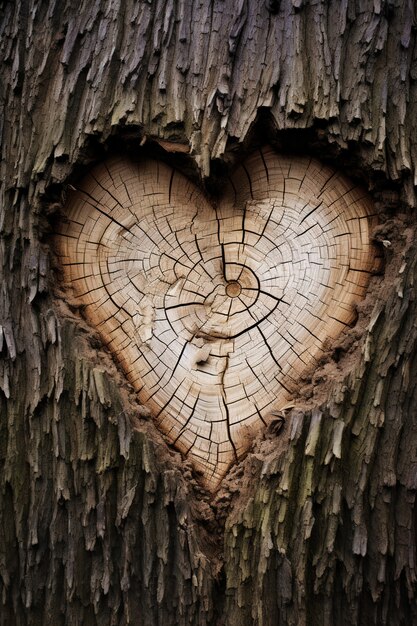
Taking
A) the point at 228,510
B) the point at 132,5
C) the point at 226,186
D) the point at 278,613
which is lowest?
the point at 278,613

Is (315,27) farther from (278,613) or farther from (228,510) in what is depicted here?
(278,613)

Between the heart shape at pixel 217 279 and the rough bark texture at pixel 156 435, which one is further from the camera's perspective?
the heart shape at pixel 217 279

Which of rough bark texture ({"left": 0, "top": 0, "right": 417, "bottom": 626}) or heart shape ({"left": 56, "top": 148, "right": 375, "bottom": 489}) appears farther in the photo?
heart shape ({"left": 56, "top": 148, "right": 375, "bottom": 489})

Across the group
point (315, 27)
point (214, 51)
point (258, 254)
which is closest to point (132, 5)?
point (214, 51)

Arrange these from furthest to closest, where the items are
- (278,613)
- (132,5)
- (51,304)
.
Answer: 1. (132,5)
2. (51,304)
3. (278,613)

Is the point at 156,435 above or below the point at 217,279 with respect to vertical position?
below
